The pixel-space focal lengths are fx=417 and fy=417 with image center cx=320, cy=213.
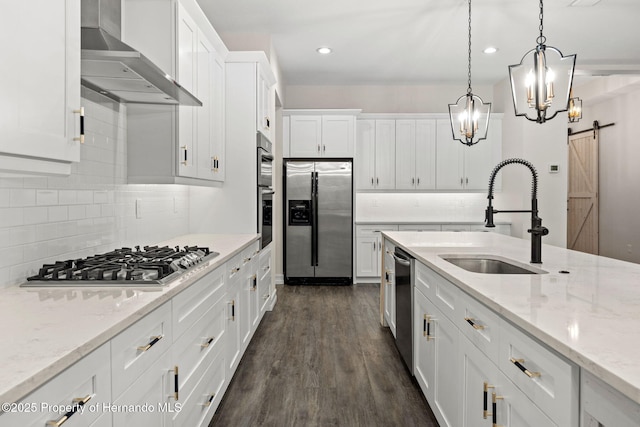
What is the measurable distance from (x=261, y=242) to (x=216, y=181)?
70cm

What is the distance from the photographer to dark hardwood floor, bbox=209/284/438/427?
2336mm

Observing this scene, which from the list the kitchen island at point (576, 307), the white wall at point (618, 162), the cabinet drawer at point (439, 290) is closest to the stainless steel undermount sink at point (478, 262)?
the kitchen island at point (576, 307)

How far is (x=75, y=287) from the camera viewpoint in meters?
1.55

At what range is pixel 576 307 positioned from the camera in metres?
1.25

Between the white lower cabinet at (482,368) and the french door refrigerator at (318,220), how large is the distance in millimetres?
3355

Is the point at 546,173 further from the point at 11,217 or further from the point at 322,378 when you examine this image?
the point at 11,217

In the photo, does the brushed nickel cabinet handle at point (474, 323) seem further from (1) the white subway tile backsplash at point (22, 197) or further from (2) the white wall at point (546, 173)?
(2) the white wall at point (546, 173)

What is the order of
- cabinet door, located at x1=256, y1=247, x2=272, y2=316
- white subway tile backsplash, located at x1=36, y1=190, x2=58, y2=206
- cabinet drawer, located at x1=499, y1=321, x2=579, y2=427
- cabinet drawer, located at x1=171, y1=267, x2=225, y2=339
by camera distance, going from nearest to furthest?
1. cabinet drawer, located at x1=499, y1=321, x2=579, y2=427
2. cabinet drawer, located at x1=171, y1=267, x2=225, y2=339
3. white subway tile backsplash, located at x1=36, y1=190, x2=58, y2=206
4. cabinet door, located at x1=256, y1=247, x2=272, y2=316

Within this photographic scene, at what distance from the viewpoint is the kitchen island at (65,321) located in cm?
82

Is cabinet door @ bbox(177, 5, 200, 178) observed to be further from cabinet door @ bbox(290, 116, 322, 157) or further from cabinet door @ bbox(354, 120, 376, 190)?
cabinet door @ bbox(354, 120, 376, 190)

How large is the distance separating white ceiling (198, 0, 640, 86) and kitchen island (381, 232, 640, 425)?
2603 millimetres

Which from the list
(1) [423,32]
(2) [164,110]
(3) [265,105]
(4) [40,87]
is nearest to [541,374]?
(4) [40,87]

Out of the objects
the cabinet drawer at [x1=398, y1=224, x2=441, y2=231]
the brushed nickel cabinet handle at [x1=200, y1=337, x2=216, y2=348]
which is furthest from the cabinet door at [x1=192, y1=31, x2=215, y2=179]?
the cabinet drawer at [x1=398, y1=224, x2=441, y2=231]

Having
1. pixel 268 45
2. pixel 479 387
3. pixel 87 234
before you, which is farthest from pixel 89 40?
pixel 268 45
